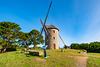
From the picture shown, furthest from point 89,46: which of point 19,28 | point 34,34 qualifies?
point 19,28

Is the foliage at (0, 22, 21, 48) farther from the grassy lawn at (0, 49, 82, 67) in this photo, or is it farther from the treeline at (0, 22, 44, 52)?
the grassy lawn at (0, 49, 82, 67)

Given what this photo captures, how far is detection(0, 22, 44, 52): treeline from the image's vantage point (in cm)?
1935

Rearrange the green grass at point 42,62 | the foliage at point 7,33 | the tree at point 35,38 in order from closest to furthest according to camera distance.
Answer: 1. the green grass at point 42,62
2. the foliage at point 7,33
3. the tree at point 35,38

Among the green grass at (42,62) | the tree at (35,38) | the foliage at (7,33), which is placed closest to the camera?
the green grass at (42,62)

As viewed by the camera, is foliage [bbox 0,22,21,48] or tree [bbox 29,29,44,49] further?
tree [bbox 29,29,44,49]

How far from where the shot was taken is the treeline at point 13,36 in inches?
762

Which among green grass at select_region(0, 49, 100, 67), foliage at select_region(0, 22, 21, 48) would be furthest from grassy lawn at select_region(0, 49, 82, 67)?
foliage at select_region(0, 22, 21, 48)

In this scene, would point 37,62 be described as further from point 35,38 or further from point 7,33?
point 35,38

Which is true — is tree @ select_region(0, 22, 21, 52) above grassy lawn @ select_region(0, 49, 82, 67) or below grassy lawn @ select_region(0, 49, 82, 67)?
above

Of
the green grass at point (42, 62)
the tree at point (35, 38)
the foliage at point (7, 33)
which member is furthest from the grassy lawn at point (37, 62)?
the tree at point (35, 38)

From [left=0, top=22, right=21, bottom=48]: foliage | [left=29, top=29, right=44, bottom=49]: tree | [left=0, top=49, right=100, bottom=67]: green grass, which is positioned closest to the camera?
[left=0, top=49, right=100, bottom=67]: green grass

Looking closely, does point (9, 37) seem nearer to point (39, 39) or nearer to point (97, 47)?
point (39, 39)

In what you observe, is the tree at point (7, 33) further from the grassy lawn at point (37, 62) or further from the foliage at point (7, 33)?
the grassy lawn at point (37, 62)

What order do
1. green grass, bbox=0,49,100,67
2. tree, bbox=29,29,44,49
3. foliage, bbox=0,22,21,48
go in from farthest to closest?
tree, bbox=29,29,44,49
foliage, bbox=0,22,21,48
green grass, bbox=0,49,100,67
